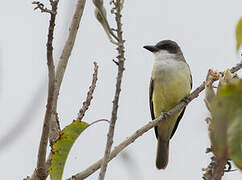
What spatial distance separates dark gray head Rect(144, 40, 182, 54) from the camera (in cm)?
598

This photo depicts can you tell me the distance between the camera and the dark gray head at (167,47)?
5.98 metres

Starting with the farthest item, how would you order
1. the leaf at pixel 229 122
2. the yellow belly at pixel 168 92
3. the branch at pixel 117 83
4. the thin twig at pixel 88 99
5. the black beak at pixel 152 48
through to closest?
the black beak at pixel 152 48 < the yellow belly at pixel 168 92 < the thin twig at pixel 88 99 < the branch at pixel 117 83 < the leaf at pixel 229 122

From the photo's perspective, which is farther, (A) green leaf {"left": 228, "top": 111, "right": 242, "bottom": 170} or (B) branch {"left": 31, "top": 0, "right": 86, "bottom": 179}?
(B) branch {"left": 31, "top": 0, "right": 86, "bottom": 179}

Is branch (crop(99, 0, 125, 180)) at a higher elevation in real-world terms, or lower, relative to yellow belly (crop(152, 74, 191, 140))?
higher

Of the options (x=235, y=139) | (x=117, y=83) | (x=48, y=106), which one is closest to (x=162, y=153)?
(x=48, y=106)

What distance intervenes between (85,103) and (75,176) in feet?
2.60

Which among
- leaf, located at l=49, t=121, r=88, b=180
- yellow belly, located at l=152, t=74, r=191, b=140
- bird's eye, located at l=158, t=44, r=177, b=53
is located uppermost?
bird's eye, located at l=158, t=44, r=177, b=53

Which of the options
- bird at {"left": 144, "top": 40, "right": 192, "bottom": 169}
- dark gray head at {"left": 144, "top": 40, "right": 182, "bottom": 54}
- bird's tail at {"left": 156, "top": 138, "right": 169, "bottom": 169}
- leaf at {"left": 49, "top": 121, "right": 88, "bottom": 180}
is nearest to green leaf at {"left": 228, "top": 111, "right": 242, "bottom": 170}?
leaf at {"left": 49, "top": 121, "right": 88, "bottom": 180}

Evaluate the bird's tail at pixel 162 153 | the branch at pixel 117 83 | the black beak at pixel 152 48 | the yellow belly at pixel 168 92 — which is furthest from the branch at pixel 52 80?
the bird's tail at pixel 162 153

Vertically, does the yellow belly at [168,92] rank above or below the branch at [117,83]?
below

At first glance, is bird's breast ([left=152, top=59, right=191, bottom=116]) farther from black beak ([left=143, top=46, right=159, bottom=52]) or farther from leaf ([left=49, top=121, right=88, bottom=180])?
leaf ([left=49, top=121, right=88, bottom=180])

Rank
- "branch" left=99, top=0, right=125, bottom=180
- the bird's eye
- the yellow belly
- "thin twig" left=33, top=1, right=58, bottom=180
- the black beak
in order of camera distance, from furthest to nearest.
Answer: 1. the bird's eye
2. the black beak
3. the yellow belly
4. "thin twig" left=33, top=1, right=58, bottom=180
5. "branch" left=99, top=0, right=125, bottom=180

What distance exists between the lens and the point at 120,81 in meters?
1.41

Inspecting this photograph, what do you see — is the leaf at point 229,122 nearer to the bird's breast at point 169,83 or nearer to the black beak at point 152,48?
the bird's breast at point 169,83
